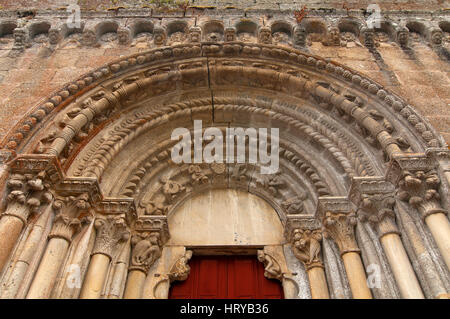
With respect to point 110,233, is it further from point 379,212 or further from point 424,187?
point 424,187

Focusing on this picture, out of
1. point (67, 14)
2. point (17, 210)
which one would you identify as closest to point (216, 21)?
point (67, 14)

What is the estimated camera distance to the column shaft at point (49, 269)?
394 centimetres

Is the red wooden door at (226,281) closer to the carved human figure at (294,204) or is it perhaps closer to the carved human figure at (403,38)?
the carved human figure at (294,204)

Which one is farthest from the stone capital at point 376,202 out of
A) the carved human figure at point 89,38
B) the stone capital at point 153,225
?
the carved human figure at point 89,38

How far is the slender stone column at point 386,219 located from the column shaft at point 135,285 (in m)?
2.91

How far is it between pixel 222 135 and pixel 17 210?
340cm

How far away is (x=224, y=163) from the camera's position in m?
6.45

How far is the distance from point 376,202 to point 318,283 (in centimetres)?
124

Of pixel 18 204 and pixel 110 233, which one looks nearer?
pixel 18 204

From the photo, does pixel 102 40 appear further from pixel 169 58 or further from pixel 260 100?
pixel 260 100

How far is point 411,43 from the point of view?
7.06 meters

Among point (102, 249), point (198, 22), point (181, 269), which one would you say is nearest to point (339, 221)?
point (181, 269)

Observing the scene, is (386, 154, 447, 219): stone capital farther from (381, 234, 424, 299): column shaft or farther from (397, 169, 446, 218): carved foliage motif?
(381, 234, 424, 299): column shaft

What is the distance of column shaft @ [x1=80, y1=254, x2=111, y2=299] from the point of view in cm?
432
